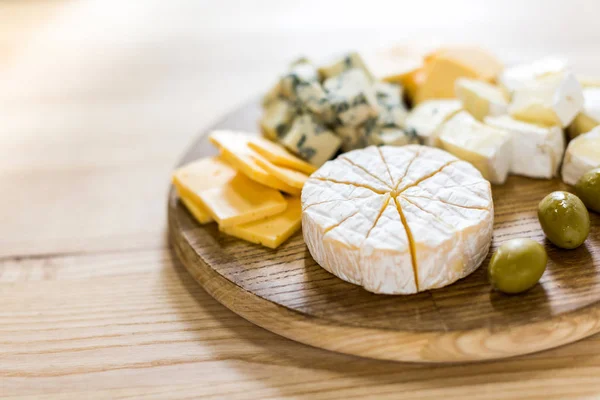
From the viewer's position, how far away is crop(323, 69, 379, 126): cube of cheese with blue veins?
9.57 feet

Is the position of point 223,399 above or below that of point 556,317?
below

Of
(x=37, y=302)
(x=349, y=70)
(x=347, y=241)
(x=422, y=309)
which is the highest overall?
(x=349, y=70)

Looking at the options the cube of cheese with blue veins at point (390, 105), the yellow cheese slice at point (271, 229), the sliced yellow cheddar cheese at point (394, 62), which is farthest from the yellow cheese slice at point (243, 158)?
the sliced yellow cheddar cheese at point (394, 62)

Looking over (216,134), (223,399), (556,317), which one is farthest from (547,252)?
(216,134)

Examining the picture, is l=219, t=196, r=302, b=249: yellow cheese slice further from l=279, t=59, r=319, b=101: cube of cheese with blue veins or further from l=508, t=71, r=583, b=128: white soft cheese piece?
l=508, t=71, r=583, b=128: white soft cheese piece

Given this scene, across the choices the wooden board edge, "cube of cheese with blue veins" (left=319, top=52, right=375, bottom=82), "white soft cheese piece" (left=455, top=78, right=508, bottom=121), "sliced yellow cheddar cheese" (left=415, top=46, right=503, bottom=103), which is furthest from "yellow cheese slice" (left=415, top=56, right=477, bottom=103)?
the wooden board edge

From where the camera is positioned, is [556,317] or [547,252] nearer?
[556,317]

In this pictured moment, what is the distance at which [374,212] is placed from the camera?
2250 mm

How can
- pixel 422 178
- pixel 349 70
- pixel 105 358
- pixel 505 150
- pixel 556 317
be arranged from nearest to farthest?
pixel 556 317 → pixel 105 358 → pixel 422 178 → pixel 505 150 → pixel 349 70

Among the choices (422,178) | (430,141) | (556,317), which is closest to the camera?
(556,317)

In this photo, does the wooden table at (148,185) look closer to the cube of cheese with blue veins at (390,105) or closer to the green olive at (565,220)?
the green olive at (565,220)

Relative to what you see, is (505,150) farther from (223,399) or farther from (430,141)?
(223,399)

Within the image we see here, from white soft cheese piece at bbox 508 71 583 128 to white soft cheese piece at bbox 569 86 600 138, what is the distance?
0.04m

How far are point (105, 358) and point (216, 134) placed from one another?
120 centimetres
